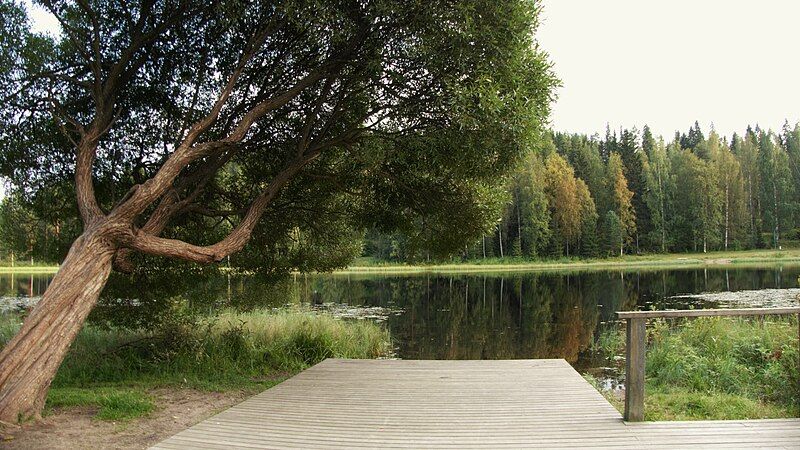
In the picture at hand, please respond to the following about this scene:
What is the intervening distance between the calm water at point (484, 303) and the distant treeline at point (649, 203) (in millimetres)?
22354

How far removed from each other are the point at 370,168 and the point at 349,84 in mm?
1340

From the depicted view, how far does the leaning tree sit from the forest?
41134mm

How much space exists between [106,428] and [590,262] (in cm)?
5125

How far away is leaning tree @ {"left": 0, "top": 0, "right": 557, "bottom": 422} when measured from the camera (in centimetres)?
689

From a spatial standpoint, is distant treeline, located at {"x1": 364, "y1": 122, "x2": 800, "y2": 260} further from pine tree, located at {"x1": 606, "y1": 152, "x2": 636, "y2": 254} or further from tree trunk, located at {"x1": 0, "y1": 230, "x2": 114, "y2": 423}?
tree trunk, located at {"x1": 0, "y1": 230, "x2": 114, "y2": 423}

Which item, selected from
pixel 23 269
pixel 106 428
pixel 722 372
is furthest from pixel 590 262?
pixel 106 428

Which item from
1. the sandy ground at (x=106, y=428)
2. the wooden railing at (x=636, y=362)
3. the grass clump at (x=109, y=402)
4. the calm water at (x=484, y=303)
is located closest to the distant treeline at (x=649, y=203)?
the calm water at (x=484, y=303)

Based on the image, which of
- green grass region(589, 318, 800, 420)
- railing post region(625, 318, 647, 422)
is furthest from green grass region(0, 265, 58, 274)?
railing post region(625, 318, 647, 422)

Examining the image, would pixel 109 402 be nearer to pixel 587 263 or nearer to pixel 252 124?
pixel 252 124

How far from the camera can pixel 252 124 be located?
9023 mm

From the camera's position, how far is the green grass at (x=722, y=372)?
636 cm

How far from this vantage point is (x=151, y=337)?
33.1 feet

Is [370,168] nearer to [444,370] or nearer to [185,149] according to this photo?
[185,149]

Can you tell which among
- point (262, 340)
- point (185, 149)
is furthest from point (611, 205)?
point (185, 149)
